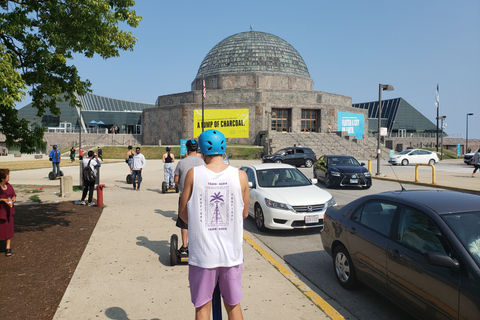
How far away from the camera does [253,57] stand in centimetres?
4772

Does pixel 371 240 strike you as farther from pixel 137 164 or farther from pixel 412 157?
pixel 412 157

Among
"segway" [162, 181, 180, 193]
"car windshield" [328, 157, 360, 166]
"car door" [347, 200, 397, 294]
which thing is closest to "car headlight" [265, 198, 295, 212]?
"car door" [347, 200, 397, 294]

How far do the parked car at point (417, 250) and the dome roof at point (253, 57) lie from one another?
1730 inches

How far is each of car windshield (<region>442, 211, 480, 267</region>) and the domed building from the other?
102ft

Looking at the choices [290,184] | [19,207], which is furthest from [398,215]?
[19,207]

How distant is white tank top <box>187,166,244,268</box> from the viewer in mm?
2328

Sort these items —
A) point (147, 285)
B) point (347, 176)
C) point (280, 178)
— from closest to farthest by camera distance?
point (147, 285) → point (280, 178) → point (347, 176)

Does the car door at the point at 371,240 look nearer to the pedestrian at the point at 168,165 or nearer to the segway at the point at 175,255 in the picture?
the segway at the point at 175,255

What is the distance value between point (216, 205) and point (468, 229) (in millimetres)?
2322

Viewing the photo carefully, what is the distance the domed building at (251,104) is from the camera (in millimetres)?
39500

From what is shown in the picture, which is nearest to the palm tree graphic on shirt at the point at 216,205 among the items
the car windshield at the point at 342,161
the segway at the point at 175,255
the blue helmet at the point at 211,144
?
the blue helmet at the point at 211,144

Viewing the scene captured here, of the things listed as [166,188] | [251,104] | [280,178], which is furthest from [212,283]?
[251,104]

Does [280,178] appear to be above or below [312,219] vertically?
above

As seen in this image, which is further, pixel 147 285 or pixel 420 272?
pixel 147 285
